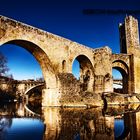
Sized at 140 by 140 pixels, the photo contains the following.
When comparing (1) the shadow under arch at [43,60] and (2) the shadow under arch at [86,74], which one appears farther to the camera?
(2) the shadow under arch at [86,74]

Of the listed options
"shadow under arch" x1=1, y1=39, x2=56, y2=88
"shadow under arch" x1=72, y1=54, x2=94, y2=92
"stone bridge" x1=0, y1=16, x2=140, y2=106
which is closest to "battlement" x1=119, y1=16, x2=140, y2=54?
"stone bridge" x1=0, y1=16, x2=140, y2=106

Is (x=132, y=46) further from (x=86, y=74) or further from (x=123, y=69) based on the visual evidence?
(x=86, y=74)

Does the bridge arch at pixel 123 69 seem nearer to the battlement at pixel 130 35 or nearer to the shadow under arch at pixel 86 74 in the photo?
the battlement at pixel 130 35

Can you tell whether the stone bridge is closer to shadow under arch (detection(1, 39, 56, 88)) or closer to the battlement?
shadow under arch (detection(1, 39, 56, 88))

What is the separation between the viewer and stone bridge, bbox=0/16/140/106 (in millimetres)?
17609

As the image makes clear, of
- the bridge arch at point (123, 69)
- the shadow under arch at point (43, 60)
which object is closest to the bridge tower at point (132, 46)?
the bridge arch at point (123, 69)

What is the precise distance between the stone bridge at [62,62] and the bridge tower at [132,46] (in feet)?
7.35

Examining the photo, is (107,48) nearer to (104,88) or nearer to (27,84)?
(104,88)

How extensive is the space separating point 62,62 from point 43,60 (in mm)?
1803

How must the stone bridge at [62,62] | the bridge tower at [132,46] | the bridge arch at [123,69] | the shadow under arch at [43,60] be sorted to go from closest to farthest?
the stone bridge at [62,62], the shadow under arch at [43,60], the bridge tower at [132,46], the bridge arch at [123,69]

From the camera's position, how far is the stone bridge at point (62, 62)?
17609 millimetres

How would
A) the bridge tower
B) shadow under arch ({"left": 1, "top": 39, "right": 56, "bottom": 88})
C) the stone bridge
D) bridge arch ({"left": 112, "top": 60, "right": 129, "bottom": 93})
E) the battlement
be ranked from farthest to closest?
1. the battlement
2. bridge arch ({"left": 112, "top": 60, "right": 129, "bottom": 93})
3. the bridge tower
4. shadow under arch ({"left": 1, "top": 39, "right": 56, "bottom": 88})
5. the stone bridge

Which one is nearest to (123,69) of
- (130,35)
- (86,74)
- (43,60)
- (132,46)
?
(132,46)

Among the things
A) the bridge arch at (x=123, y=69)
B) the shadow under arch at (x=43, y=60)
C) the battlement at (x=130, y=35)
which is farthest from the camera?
the battlement at (x=130, y=35)
